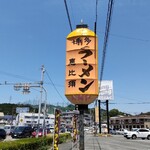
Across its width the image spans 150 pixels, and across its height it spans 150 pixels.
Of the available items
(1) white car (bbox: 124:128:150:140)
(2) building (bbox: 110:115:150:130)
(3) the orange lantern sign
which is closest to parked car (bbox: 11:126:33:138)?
(1) white car (bbox: 124:128:150:140)

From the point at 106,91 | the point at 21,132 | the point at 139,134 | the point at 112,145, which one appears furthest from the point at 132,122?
the point at 112,145

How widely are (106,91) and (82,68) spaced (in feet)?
205

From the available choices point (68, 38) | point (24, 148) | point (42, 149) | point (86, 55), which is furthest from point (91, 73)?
point (42, 149)

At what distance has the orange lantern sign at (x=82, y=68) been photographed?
321 inches

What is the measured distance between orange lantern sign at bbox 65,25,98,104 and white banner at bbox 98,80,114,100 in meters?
60.9

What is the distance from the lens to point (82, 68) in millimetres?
8258

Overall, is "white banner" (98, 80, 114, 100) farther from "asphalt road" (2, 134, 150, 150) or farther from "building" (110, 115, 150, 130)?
"building" (110, 115, 150, 130)

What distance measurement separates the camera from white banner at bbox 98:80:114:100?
69.2m

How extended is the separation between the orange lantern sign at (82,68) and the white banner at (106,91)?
200 feet

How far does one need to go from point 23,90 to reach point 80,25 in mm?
30373

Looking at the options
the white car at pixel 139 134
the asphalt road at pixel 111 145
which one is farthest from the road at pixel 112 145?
the white car at pixel 139 134

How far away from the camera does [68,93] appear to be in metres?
8.27

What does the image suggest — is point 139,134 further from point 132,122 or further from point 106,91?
point 132,122

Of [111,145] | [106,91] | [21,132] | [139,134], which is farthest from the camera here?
Answer: [106,91]
